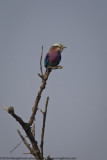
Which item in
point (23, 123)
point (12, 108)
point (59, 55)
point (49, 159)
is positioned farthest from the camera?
point (59, 55)

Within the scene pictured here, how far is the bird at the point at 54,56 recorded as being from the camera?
4.41 m

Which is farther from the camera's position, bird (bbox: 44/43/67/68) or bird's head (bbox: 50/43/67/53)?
bird's head (bbox: 50/43/67/53)

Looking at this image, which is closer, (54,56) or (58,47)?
(54,56)

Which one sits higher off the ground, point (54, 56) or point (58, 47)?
point (58, 47)

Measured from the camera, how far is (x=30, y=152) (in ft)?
7.39

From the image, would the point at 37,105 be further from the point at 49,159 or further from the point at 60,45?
the point at 60,45

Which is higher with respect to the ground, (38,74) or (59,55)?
(59,55)

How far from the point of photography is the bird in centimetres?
441

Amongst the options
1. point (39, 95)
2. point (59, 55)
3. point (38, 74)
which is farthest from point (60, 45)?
point (39, 95)

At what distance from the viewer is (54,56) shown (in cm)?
442

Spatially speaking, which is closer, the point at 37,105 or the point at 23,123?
the point at 23,123

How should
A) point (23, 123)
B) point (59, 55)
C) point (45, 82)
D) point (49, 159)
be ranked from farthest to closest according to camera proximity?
point (59, 55) < point (45, 82) < point (49, 159) < point (23, 123)

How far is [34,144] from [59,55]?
2607mm

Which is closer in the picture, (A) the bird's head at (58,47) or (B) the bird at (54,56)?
(B) the bird at (54,56)
